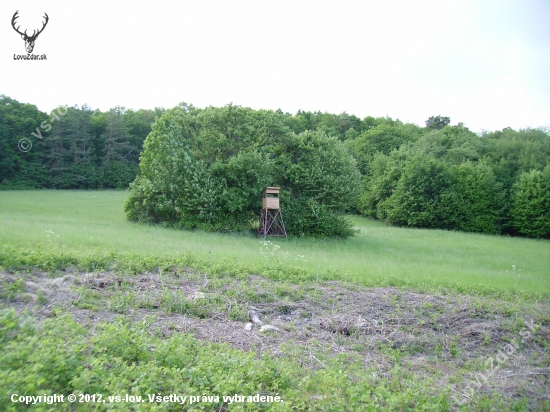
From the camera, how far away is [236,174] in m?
24.4

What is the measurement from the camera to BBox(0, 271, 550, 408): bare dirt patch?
647 cm

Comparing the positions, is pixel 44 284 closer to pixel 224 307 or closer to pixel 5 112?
pixel 224 307


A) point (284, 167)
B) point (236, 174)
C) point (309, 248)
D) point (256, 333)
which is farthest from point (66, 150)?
point (256, 333)

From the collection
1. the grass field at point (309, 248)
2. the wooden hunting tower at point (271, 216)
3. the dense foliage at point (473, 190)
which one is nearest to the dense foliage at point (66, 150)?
the grass field at point (309, 248)

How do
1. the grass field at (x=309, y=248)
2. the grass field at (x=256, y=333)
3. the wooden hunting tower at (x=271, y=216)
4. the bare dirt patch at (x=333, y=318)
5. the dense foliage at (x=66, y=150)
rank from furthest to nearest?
1. the dense foliage at (x=66, y=150)
2. the wooden hunting tower at (x=271, y=216)
3. the grass field at (x=309, y=248)
4. the bare dirt patch at (x=333, y=318)
5. the grass field at (x=256, y=333)

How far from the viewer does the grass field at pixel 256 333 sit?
184 inches

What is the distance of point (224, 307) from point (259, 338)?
140 cm

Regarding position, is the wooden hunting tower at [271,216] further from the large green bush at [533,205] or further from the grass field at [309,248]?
the large green bush at [533,205]

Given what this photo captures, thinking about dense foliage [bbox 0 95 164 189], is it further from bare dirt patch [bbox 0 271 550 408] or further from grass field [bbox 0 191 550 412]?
bare dirt patch [bbox 0 271 550 408]

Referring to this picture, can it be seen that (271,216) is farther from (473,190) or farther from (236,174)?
(473,190)

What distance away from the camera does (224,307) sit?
317 inches

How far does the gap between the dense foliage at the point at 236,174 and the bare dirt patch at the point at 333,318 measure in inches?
578

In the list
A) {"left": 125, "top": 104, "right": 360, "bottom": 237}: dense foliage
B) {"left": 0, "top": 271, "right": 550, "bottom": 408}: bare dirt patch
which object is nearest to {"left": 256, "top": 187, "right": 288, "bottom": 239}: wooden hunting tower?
{"left": 125, "top": 104, "right": 360, "bottom": 237}: dense foliage

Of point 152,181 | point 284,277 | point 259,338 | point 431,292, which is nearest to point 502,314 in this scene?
point 431,292
